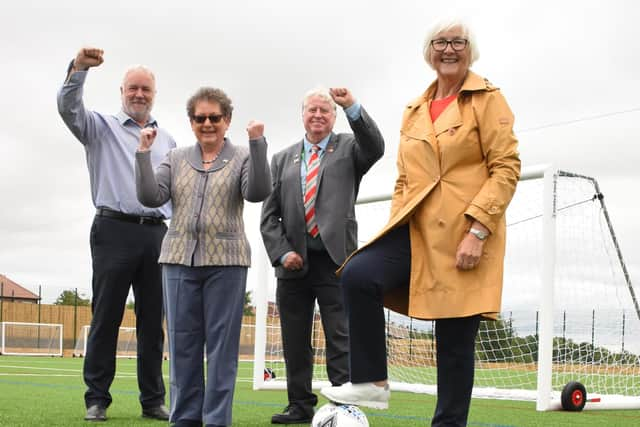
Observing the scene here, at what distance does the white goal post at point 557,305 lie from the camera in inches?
288

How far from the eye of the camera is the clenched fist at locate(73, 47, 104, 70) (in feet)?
15.0

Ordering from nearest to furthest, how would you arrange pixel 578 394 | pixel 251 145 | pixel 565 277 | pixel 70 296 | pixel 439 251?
pixel 439 251 < pixel 251 145 < pixel 578 394 < pixel 565 277 < pixel 70 296

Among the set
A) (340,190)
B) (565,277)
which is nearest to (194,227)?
(340,190)

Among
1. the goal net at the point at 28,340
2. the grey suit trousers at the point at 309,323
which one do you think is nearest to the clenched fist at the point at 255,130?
the grey suit trousers at the point at 309,323

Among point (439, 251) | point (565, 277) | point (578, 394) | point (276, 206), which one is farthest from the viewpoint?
point (565, 277)

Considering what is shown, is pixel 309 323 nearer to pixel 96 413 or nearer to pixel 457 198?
pixel 96 413

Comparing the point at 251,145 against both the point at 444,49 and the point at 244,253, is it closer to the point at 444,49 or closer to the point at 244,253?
the point at 244,253

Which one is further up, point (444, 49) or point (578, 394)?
point (444, 49)

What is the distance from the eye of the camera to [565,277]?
27.8ft

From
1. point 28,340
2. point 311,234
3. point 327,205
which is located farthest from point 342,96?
point 28,340

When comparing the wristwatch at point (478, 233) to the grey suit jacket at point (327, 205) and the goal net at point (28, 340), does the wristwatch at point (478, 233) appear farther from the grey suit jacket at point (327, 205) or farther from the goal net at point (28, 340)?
the goal net at point (28, 340)

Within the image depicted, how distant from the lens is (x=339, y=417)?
125 inches

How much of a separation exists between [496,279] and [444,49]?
3.20 ft

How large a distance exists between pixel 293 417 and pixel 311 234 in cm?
107
